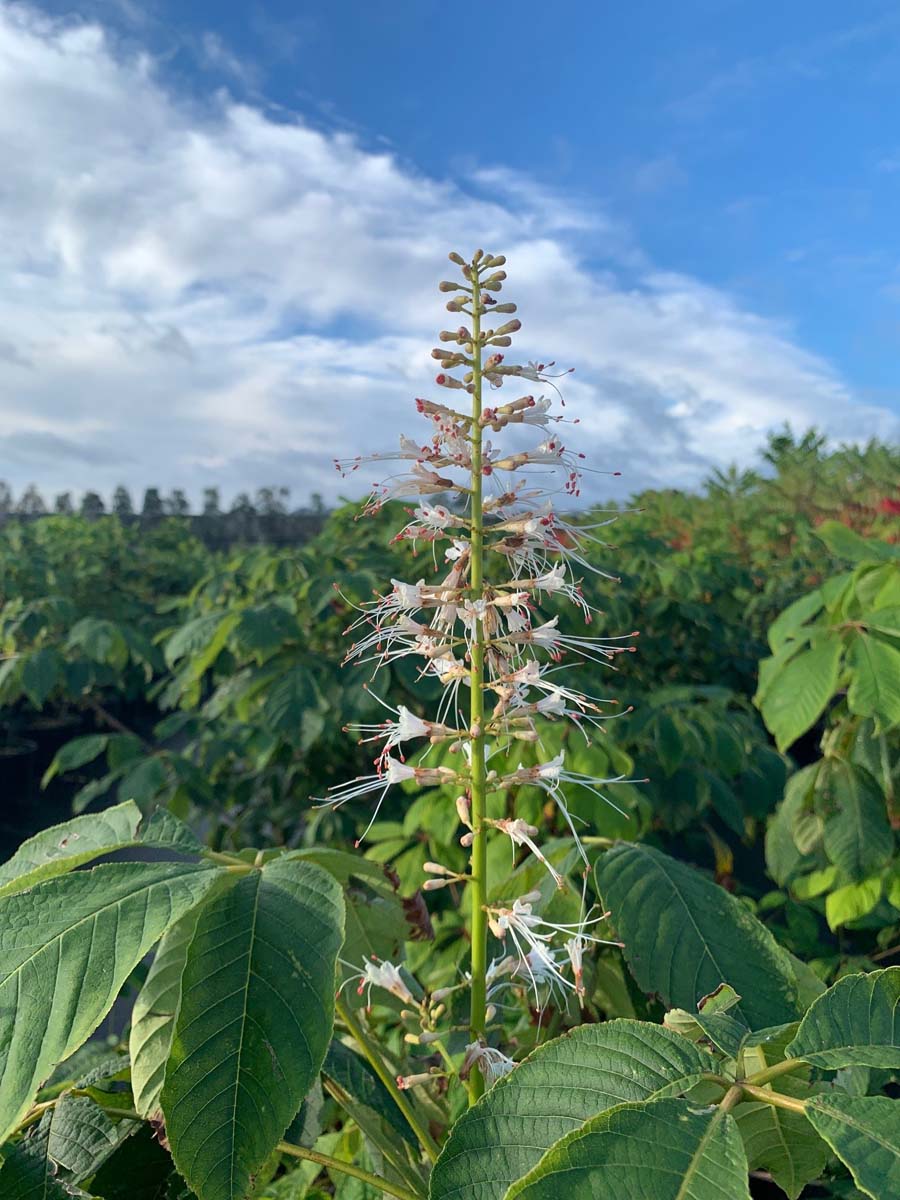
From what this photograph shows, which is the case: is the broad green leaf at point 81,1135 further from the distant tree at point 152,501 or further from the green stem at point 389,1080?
the distant tree at point 152,501

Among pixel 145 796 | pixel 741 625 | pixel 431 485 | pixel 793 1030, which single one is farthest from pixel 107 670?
pixel 793 1030

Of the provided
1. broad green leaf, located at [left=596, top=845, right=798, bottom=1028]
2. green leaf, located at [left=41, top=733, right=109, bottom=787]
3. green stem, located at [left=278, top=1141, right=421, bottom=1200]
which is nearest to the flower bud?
broad green leaf, located at [left=596, top=845, right=798, bottom=1028]

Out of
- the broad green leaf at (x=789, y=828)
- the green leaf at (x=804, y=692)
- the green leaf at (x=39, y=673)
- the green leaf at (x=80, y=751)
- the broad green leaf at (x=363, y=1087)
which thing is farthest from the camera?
the green leaf at (x=39, y=673)

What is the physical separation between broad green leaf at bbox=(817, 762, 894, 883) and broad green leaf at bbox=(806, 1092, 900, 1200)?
1743 millimetres

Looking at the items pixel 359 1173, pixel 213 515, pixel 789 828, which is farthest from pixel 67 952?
pixel 213 515

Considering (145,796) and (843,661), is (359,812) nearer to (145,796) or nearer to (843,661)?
(145,796)

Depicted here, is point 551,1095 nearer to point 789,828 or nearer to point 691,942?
point 691,942

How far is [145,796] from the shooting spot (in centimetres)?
340

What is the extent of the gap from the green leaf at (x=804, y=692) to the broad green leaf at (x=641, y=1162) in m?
1.63

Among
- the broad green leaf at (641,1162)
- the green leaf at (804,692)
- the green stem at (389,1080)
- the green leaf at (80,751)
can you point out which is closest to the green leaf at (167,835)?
the green stem at (389,1080)

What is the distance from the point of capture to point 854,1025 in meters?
0.79

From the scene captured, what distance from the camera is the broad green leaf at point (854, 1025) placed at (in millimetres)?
750

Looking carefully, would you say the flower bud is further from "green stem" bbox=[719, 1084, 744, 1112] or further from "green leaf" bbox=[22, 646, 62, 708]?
"green leaf" bbox=[22, 646, 62, 708]

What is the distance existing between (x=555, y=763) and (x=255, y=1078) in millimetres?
512
